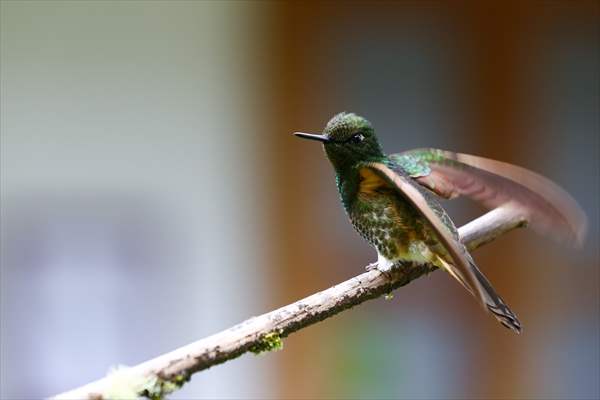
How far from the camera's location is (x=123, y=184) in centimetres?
246

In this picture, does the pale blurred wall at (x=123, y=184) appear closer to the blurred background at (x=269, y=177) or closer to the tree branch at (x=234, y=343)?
the blurred background at (x=269, y=177)

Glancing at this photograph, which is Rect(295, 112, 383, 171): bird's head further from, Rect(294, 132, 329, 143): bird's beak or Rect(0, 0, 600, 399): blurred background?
Rect(0, 0, 600, 399): blurred background

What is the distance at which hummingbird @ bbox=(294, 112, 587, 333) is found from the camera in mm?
950

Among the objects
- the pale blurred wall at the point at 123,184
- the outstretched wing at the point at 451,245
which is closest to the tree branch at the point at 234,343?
the outstretched wing at the point at 451,245

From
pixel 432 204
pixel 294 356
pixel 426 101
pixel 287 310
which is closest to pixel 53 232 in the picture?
pixel 294 356

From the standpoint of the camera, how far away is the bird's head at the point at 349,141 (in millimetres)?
1011

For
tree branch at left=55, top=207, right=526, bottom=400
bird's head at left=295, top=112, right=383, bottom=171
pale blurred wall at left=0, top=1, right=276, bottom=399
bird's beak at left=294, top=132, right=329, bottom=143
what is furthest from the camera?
pale blurred wall at left=0, top=1, right=276, bottom=399

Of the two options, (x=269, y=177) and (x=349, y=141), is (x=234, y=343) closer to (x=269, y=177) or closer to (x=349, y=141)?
(x=349, y=141)

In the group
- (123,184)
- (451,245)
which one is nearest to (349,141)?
(451,245)

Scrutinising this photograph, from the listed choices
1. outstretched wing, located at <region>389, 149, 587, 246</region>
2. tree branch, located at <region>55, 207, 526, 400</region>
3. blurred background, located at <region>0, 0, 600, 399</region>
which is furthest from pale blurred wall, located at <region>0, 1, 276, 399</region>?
tree branch, located at <region>55, 207, 526, 400</region>

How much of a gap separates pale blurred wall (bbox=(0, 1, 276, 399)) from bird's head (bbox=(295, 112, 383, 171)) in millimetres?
1520

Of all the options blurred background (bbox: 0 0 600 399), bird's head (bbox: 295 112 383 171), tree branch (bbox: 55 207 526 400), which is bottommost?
tree branch (bbox: 55 207 526 400)

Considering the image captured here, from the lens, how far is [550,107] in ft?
9.04

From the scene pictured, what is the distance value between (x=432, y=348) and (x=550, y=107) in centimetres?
92
